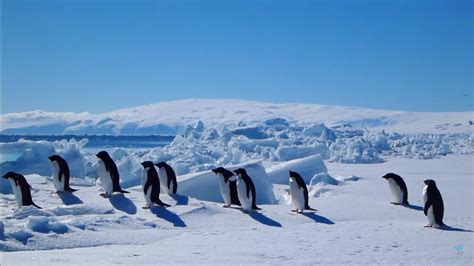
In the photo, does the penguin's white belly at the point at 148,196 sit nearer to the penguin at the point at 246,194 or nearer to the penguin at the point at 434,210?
the penguin at the point at 246,194

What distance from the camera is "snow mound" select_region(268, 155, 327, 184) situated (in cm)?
1323

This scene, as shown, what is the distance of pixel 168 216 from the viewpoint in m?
6.41

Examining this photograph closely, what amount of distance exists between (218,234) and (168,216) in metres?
0.92

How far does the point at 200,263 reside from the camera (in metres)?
4.39

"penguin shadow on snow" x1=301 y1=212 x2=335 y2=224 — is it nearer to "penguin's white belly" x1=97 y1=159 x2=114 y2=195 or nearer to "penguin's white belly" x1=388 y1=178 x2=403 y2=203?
"penguin's white belly" x1=388 y1=178 x2=403 y2=203

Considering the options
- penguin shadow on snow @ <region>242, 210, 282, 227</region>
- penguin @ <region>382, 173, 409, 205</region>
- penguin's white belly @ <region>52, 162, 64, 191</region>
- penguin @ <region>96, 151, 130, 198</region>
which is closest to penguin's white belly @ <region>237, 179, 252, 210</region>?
penguin shadow on snow @ <region>242, 210, 282, 227</region>

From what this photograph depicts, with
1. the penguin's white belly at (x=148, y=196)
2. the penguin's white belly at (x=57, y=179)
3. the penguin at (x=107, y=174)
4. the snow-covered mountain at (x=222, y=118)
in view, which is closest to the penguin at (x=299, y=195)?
the penguin's white belly at (x=148, y=196)

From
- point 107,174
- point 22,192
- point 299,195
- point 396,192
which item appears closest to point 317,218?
point 299,195

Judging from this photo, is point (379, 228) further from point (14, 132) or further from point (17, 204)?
point (14, 132)

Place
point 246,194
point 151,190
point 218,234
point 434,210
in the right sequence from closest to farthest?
point 218,234, point 434,210, point 151,190, point 246,194

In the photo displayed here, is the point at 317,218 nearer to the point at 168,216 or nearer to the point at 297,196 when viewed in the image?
the point at 297,196

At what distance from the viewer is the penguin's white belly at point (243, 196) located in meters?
7.17

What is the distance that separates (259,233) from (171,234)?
1.00m

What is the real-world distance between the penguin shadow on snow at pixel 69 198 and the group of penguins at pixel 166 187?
0.41 ft
